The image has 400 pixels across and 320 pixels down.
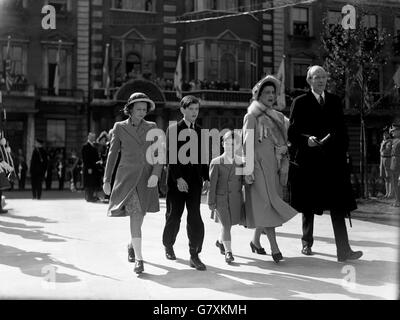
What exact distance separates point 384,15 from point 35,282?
24325 mm

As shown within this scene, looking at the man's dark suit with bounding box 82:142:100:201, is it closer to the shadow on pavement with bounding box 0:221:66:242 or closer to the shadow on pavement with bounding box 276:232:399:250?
the shadow on pavement with bounding box 0:221:66:242

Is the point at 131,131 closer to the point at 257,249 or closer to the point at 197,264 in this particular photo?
the point at 197,264

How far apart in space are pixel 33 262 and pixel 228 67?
22.8m

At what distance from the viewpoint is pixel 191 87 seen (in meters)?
27.2

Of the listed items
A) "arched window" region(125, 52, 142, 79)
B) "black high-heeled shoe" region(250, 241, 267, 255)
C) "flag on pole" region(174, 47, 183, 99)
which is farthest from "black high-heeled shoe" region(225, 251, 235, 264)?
"arched window" region(125, 52, 142, 79)

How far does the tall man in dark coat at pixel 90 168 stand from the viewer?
15406mm

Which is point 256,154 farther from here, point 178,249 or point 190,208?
point 178,249

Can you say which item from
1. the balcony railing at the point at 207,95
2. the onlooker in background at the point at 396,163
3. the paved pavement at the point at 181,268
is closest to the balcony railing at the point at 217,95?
the balcony railing at the point at 207,95

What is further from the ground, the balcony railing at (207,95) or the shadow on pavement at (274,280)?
the balcony railing at (207,95)

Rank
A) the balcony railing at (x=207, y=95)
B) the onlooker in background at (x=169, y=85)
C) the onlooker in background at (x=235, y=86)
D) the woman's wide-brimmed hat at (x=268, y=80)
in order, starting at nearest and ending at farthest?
the woman's wide-brimmed hat at (x=268, y=80)
the balcony railing at (x=207, y=95)
the onlooker in background at (x=169, y=85)
the onlooker in background at (x=235, y=86)

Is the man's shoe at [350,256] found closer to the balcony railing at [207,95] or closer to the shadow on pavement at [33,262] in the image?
the shadow on pavement at [33,262]

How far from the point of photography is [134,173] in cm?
606
